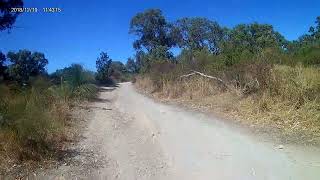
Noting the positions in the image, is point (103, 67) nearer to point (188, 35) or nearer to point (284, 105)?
point (188, 35)

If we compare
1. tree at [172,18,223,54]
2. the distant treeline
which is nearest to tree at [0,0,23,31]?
the distant treeline

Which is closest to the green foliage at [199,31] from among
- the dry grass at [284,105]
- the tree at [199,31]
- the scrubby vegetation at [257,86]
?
the tree at [199,31]

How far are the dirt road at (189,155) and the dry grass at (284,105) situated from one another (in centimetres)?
86

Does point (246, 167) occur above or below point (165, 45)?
below

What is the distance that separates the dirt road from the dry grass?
0.86 m

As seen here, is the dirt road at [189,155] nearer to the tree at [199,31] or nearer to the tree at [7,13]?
the tree at [7,13]

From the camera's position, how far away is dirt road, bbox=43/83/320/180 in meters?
6.20

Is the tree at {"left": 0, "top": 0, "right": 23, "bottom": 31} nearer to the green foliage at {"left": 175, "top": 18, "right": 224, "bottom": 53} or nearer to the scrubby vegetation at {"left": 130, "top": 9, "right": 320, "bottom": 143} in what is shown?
the scrubby vegetation at {"left": 130, "top": 9, "right": 320, "bottom": 143}

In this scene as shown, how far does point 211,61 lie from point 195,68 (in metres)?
1.37

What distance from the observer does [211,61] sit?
62.5 ft

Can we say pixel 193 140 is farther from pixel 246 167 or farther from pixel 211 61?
pixel 211 61

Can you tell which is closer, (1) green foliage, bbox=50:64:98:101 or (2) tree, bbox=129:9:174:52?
(1) green foliage, bbox=50:64:98:101

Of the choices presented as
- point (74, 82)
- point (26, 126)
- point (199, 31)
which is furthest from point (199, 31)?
point (26, 126)

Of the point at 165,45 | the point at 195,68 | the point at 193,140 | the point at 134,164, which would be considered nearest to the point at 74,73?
the point at 195,68
